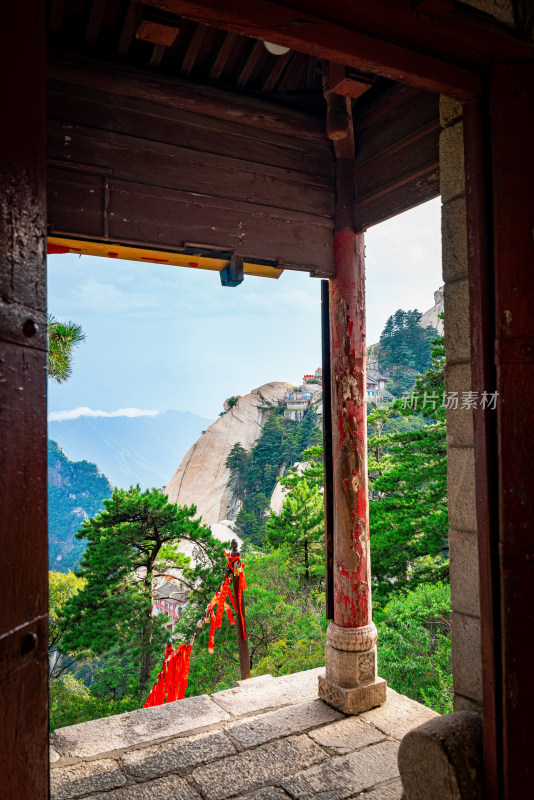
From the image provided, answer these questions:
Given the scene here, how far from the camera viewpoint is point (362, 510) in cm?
352

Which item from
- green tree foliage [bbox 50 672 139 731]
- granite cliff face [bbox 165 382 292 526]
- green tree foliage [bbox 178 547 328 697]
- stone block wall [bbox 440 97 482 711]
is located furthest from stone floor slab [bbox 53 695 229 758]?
granite cliff face [bbox 165 382 292 526]

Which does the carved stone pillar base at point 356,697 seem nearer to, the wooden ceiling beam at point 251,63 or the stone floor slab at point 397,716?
the stone floor slab at point 397,716

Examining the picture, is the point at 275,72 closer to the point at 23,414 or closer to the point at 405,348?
the point at 23,414

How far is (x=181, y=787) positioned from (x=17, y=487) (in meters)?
2.23

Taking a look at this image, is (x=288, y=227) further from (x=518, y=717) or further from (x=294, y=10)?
(x=518, y=717)

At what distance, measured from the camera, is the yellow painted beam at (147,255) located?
120 inches

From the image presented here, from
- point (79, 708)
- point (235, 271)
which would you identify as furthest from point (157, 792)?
point (79, 708)

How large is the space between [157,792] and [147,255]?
109 inches

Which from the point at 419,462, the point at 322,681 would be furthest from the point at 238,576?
the point at 419,462

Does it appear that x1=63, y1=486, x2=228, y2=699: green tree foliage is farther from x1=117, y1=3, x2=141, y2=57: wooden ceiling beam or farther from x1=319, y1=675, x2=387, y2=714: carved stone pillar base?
x1=117, y1=3, x2=141, y2=57: wooden ceiling beam

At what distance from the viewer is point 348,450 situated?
351cm

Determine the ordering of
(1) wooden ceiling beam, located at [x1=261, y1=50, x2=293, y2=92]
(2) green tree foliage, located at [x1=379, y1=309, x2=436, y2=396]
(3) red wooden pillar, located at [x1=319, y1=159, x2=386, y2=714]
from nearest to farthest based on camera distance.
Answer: (1) wooden ceiling beam, located at [x1=261, y1=50, x2=293, y2=92] → (3) red wooden pillar, located at [x1=319, y1=159, x2=386, y2=714] → (2) green tree foliage, located at [x1=379, y1=309, x2=436, y2=396]

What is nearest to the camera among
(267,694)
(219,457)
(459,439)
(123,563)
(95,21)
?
(459,439)

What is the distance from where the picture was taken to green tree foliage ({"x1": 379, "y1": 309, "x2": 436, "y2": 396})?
35.3m
